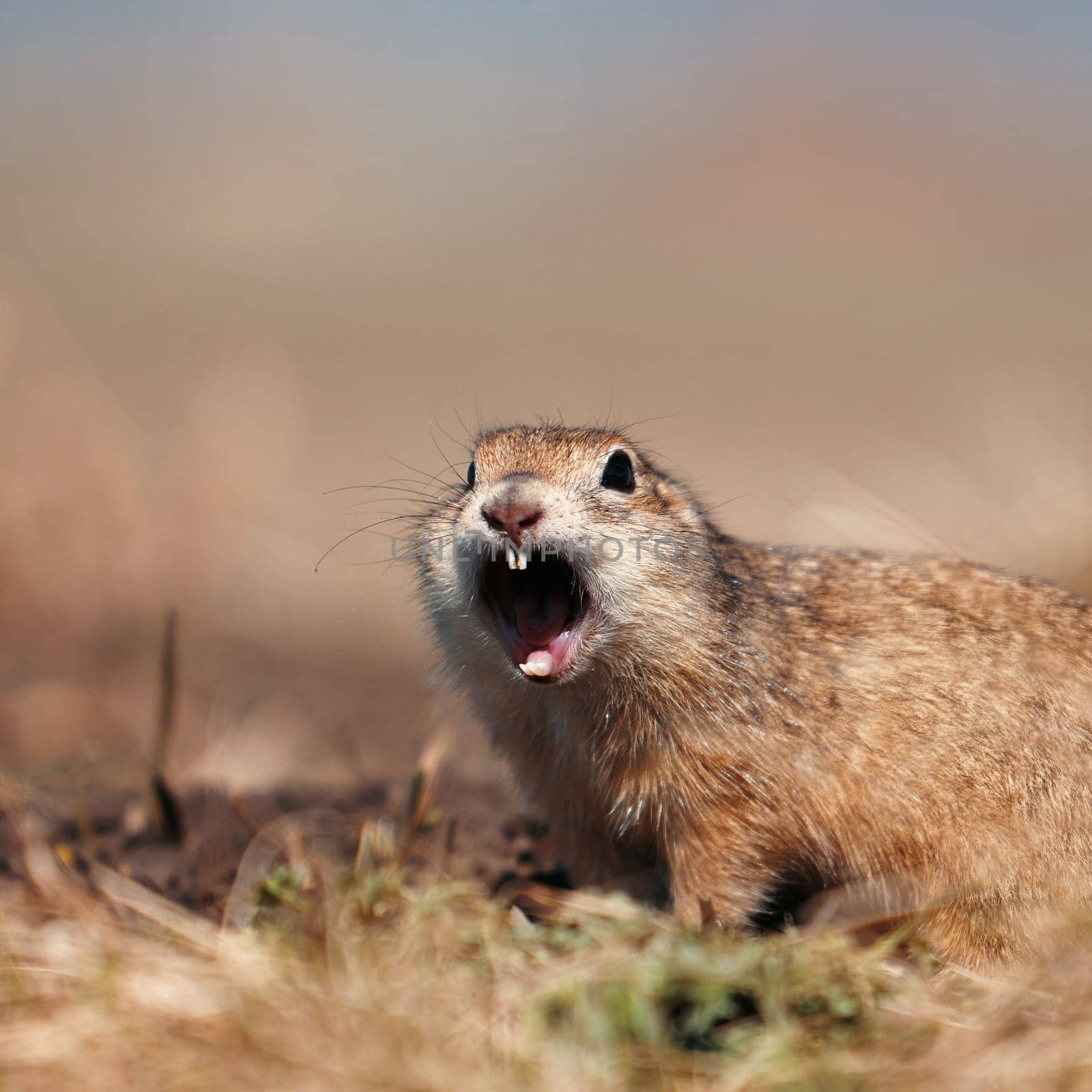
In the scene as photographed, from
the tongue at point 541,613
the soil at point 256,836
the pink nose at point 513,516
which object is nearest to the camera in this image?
the pink nose at point 513,516

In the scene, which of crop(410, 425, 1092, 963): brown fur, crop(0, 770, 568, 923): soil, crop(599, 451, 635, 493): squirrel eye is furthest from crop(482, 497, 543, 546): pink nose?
crop(0, 770, 568, 923): soil

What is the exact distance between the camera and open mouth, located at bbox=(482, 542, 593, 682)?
407cm

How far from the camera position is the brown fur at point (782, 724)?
4.16 metres

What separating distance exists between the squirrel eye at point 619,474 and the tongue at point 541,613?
476mm

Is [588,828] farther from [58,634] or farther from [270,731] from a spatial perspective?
[58,634]

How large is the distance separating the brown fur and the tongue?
0.50 feet

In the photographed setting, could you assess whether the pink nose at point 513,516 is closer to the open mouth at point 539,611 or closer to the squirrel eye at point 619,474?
the open mouth at point 539,611

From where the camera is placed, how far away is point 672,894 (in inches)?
176

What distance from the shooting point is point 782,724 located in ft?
14.4

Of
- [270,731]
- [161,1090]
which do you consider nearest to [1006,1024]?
[161,1090]

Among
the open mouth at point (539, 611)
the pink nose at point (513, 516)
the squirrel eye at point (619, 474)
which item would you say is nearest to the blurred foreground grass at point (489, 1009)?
the open mouth at point (539, 611)

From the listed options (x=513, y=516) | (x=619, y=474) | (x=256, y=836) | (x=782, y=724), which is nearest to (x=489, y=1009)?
(x=513, y=516)

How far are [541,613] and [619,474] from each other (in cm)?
66

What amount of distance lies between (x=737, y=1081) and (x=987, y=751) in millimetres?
2040
